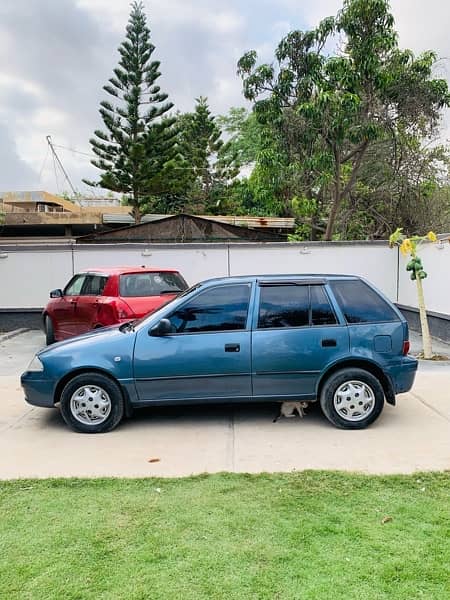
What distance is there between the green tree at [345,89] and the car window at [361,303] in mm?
8221

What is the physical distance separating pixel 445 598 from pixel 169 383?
307 cm

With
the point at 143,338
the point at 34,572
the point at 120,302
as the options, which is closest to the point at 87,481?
the point at 34,572

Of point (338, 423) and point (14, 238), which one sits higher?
point (14, 238)

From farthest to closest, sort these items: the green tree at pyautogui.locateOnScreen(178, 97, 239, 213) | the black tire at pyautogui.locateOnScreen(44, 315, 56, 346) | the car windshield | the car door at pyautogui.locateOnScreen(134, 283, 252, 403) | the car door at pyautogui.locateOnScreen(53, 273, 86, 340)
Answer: the green tree at pyautogui.locateOnScreen(178, 97, 239, 213), the black tire at pyautogui.locateOnScreen(44, 315, 56, 346), the car door at pyautogui.locateOnScreen(53, 273, 86, 340), the car windshield, the car door at pyautogui.locateOnScreen(134, 283, 252, 403)

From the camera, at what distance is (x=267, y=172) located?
533 inches

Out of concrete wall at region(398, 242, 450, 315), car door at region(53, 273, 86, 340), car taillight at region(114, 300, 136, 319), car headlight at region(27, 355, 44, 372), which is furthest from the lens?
concrete wall at region(398, 242, 450, 315)

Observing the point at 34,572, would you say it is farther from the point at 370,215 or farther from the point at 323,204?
the point at 370,215

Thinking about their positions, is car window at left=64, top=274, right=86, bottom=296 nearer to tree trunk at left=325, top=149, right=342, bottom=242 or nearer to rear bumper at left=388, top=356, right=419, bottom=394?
rear bumper at left=388, top=356, right=419, bottom=394

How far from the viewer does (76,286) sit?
9.21 m

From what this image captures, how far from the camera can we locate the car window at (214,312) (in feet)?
16.4

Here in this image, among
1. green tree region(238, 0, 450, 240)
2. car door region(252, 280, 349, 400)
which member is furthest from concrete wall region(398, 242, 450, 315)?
car door region(252, 280, 349, 400)

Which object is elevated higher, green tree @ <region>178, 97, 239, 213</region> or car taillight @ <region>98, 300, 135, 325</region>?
green tree @ <region>178, 97, 239, 213</region>

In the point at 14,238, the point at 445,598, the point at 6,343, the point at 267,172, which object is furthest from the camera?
the point at 14,238

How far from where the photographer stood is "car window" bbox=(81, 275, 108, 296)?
8133 mm
